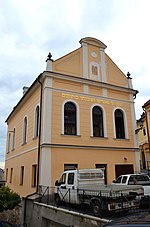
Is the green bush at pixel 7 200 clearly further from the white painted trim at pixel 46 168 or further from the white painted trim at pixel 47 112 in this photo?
the white painted trim at pixel 47 112

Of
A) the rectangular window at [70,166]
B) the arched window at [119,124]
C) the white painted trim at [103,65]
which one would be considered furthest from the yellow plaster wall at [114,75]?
the rectangular window at [70,166]

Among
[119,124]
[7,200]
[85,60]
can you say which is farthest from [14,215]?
[85,60]

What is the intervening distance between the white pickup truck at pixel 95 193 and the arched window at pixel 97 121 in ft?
16.1

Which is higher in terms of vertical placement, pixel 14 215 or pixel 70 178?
pixel 70 178

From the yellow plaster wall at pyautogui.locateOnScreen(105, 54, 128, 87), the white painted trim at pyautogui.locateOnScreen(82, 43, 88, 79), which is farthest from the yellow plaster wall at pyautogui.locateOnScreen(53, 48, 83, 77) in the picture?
the yellow plaster wall at pyautogui.locateOnScreen(105, 54, 128, 87)

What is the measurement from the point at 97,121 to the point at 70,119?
8.05 feet

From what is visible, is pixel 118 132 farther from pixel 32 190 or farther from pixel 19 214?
pixel 19 214

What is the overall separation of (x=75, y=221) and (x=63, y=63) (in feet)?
37.2

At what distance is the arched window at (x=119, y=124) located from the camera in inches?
699

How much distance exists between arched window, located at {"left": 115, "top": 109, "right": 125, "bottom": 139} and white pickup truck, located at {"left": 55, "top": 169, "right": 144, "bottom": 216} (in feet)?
20.0

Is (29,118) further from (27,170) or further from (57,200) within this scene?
(57,200)

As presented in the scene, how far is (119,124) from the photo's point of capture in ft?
59.5

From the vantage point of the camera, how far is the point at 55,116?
15047 mm

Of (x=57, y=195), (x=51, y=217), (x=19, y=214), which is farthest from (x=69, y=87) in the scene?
(x=19, y=214)
